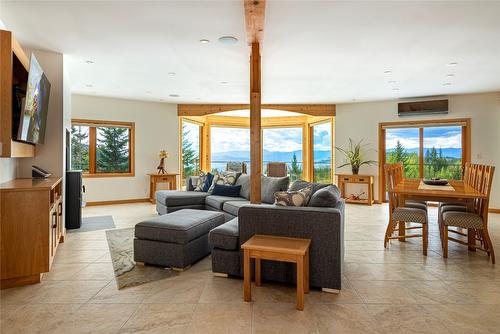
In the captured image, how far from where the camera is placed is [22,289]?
2.58m

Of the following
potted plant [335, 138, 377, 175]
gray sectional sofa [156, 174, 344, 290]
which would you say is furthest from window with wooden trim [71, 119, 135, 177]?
potted plant [335, 138, 377, 175]

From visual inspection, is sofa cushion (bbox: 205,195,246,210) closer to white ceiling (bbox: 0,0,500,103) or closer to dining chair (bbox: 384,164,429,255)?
white ceiling (bbox: 0,0,500,103)

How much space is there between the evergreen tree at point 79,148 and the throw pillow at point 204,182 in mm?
3018

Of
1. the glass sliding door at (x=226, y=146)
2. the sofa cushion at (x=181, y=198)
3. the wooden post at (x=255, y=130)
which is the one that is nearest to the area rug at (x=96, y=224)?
the sofa cushion at (x=181, y=198)

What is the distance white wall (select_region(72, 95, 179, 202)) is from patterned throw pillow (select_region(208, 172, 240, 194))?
2.52 meters

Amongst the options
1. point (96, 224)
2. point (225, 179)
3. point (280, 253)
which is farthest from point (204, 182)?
point (280, 253)

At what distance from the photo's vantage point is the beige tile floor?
80.0 inches

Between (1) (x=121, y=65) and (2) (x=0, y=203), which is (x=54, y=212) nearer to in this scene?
(2) (x=0, y=203)

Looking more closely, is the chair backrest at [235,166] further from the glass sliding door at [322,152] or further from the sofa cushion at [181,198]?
the glass sliding door at [322,152]

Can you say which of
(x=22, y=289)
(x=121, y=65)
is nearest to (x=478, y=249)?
(x=22, y=289)

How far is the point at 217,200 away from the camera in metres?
4.82

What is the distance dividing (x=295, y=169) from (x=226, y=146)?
226 cm

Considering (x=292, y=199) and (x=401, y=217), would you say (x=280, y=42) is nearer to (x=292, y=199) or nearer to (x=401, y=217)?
(x=292, y=199)

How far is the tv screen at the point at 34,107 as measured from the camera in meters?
2.84
